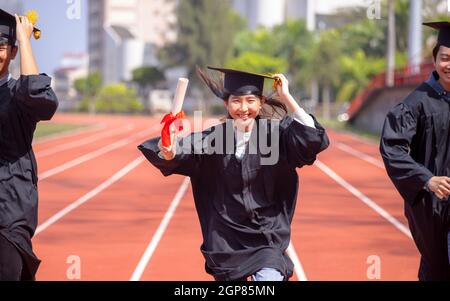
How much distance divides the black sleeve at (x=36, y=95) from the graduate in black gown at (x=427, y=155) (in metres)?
1.85

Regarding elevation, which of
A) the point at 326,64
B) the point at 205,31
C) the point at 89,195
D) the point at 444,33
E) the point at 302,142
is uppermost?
the point at 205,31

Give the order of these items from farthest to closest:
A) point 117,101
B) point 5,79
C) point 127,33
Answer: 1. point 127,33
2. point 117,101
3. point 5,79

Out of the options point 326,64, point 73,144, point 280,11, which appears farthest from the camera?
point 280,11

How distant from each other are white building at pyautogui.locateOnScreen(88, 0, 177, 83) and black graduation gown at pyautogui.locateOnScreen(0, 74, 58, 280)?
91.4m

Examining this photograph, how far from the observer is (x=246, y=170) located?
505 centimetres

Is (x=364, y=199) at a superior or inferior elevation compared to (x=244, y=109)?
inferior

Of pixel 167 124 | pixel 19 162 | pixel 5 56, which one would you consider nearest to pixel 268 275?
pixel 167 124

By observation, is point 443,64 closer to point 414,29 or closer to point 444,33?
point 444,33

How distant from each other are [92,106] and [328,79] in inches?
923

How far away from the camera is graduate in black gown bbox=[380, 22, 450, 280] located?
194 inches

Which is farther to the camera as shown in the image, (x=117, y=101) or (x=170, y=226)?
(x=117, y=101)

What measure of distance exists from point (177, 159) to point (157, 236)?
640cm

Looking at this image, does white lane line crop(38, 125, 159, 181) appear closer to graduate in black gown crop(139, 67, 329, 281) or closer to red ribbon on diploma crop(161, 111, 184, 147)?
graduate in black gown crop(139, 67, 329, 281)

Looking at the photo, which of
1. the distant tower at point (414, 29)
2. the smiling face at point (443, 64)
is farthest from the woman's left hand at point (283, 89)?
the distant tower at point (414, 29)
